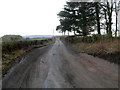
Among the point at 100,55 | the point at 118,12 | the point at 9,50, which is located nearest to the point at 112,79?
the point at 100,55

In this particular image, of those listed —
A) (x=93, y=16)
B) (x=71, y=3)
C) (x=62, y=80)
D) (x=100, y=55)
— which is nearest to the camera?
(x=62, y=80)

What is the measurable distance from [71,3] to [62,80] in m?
26.1

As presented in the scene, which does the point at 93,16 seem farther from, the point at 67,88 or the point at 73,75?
the point at 67,88

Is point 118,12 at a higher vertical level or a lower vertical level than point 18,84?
higher

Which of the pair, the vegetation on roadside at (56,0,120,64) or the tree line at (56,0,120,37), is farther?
the tree line at (56,0,120,37)

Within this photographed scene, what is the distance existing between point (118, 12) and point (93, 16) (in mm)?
4287

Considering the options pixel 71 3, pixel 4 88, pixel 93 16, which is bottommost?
pixel 4 88

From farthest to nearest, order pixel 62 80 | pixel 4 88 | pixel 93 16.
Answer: pixel 93 16 → pixel 62 80 → pixel 4 88

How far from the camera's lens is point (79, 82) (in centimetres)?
749

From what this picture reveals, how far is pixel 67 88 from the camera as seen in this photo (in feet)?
22.3

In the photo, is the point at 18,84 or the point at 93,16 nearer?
the point at 18,84

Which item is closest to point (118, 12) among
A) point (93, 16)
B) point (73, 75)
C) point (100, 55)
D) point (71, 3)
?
point (93, 16)

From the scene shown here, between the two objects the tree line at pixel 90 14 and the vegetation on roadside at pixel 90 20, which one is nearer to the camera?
the vegetation on roadside at pixel 90 20

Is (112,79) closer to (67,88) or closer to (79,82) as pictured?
(79,82)
